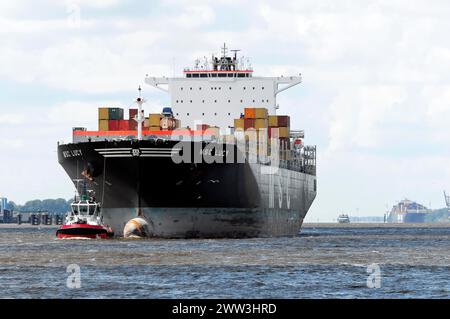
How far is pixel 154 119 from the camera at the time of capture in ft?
238

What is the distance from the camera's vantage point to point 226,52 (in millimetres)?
91812

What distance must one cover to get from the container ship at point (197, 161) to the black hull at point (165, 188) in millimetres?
61

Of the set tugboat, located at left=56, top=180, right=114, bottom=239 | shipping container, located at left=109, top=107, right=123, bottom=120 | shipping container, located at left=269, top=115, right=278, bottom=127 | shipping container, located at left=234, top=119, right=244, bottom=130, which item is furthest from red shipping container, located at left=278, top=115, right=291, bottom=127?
tugboat, located at left=56, top=180, right=114, bottom=239

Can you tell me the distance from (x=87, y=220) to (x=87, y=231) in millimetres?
996

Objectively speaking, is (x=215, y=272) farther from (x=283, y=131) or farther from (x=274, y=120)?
(x=274, y=120)

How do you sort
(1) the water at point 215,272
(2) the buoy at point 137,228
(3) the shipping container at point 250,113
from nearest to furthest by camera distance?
1. (1) the water at point 215,272
2. (2) the buoy at point 137,228
3. (3) the shipping container at point 250,113

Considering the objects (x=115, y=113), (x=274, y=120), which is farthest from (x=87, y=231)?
(x=274, y=120)

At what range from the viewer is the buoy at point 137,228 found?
206 feet

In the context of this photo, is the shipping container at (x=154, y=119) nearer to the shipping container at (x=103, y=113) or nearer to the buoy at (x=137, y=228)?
the shipping container at (x=103, y=113)

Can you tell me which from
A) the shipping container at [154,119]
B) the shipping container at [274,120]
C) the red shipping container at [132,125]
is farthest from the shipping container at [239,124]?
the red shipping container at [132,125]
